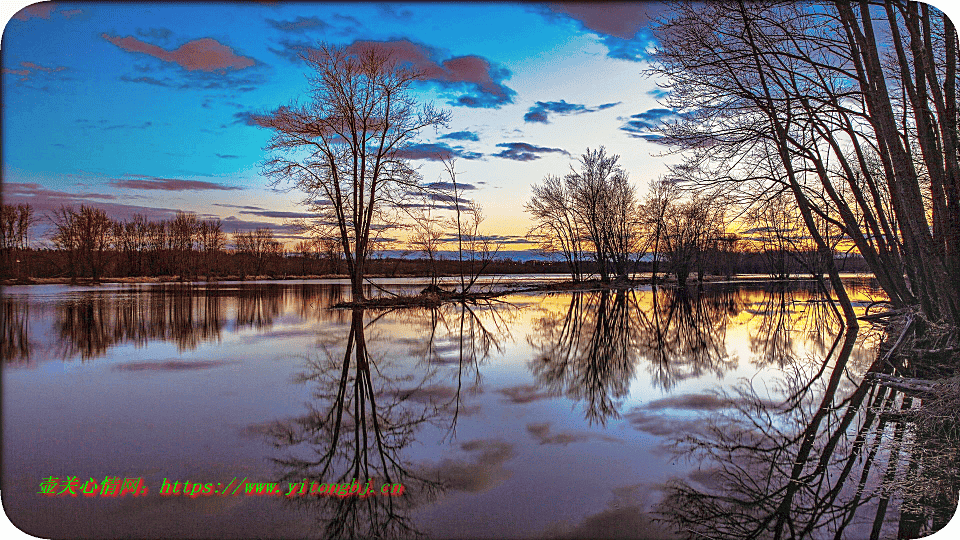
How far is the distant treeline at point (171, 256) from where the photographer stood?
41.1 meters

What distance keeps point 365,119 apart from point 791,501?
663 inches

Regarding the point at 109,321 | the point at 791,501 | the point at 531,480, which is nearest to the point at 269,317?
the point at 109,321

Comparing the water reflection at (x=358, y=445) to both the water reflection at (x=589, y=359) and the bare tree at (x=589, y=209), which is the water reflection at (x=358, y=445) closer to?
the water reflection at (x=589, y=359)

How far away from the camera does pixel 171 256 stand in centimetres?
6297

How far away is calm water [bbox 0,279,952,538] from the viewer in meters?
3.07

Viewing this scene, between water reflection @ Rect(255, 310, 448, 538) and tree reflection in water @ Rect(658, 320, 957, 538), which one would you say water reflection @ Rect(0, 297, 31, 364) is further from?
tree reflection in water @ Rect(658, 320, 957, 538)

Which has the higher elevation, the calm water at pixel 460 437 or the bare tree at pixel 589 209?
the bare tree at pixel 589 209

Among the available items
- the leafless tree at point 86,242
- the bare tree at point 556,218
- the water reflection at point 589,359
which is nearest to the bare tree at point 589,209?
the bare tree at point 556,218

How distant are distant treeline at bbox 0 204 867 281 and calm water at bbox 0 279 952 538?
65.0 ft

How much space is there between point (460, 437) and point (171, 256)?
70.1m

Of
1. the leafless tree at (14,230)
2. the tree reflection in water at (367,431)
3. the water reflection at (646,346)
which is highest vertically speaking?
the leafless tree at (14,230)

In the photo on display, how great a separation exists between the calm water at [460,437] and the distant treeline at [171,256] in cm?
1980

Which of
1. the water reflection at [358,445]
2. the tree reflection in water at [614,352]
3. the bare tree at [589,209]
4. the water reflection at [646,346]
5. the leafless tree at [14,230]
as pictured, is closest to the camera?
the water reflection at [358,445]

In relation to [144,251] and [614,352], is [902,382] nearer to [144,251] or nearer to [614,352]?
[614,352]
